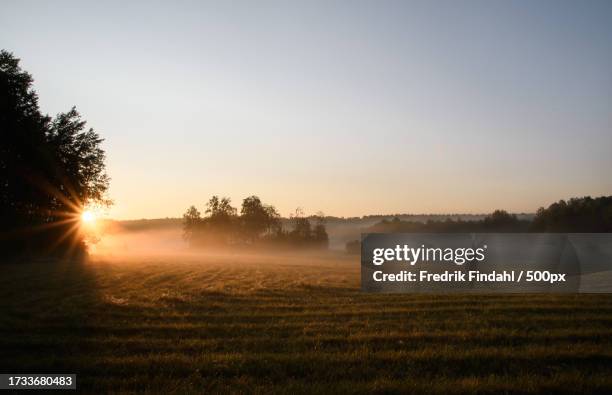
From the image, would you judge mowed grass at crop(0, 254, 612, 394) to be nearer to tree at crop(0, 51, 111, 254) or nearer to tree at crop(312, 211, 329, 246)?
tree at crop(0, 51, 111, 254)

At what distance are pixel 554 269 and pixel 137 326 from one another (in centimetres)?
2453

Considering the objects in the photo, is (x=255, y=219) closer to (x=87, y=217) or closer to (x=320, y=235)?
(x=320, y=235)

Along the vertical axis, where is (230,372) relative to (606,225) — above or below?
below

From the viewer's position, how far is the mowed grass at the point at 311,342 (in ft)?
Answer: 30.6

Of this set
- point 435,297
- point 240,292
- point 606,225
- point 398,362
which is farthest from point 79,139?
point 606,225

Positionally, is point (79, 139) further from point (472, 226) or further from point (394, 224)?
point (394, 224)

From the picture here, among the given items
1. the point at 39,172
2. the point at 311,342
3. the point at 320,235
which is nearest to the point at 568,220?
the point at 311,342

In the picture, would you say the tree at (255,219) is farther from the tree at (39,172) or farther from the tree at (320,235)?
the tree at (39,172)

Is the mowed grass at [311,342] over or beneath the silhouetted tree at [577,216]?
beneath

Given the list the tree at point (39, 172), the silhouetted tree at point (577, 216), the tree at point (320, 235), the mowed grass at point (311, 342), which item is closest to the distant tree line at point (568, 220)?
the silhouetted tree at point (577, 216)

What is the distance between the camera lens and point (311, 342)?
12.6 meters

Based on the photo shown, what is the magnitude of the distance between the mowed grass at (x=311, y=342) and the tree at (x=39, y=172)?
20.6 meters

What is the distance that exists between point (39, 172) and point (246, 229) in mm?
83772

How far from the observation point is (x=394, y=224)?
82.3m
